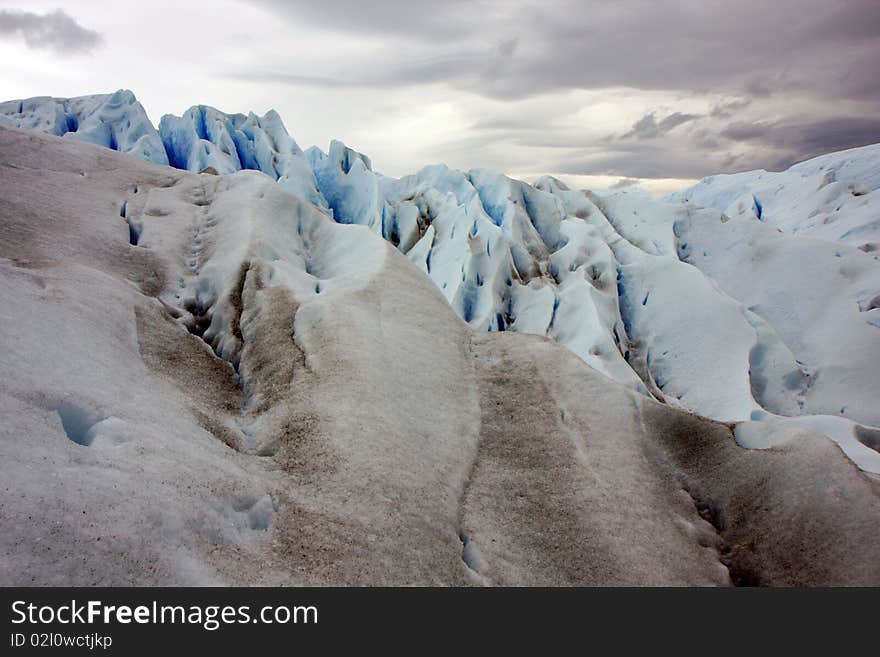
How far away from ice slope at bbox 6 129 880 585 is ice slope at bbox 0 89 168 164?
44.1m

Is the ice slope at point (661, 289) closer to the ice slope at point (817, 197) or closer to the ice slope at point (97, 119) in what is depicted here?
the ice slope at point (817, 197)

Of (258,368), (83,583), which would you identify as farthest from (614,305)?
(83,583)

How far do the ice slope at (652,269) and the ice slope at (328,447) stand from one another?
162 inches

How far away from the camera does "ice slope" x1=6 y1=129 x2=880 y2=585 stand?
631cm

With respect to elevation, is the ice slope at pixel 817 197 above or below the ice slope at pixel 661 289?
above

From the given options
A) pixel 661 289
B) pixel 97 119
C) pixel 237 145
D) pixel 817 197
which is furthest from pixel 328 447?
pixel 817 197

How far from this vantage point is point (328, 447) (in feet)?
28.6

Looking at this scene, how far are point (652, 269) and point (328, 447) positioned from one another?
125 ft

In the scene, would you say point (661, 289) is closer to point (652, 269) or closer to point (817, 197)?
point (652, 269)

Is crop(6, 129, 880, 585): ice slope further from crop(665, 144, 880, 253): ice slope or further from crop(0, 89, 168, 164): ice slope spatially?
crop(665, 144, 880, 253): ice slope

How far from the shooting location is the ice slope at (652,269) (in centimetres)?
3294

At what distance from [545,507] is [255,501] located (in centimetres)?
476

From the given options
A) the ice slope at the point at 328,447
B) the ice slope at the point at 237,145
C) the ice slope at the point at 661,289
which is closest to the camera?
the ice slope at the point at 328,447

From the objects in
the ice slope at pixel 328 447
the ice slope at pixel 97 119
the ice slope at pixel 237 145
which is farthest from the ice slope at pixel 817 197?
the ice slope at pixel 97 119
